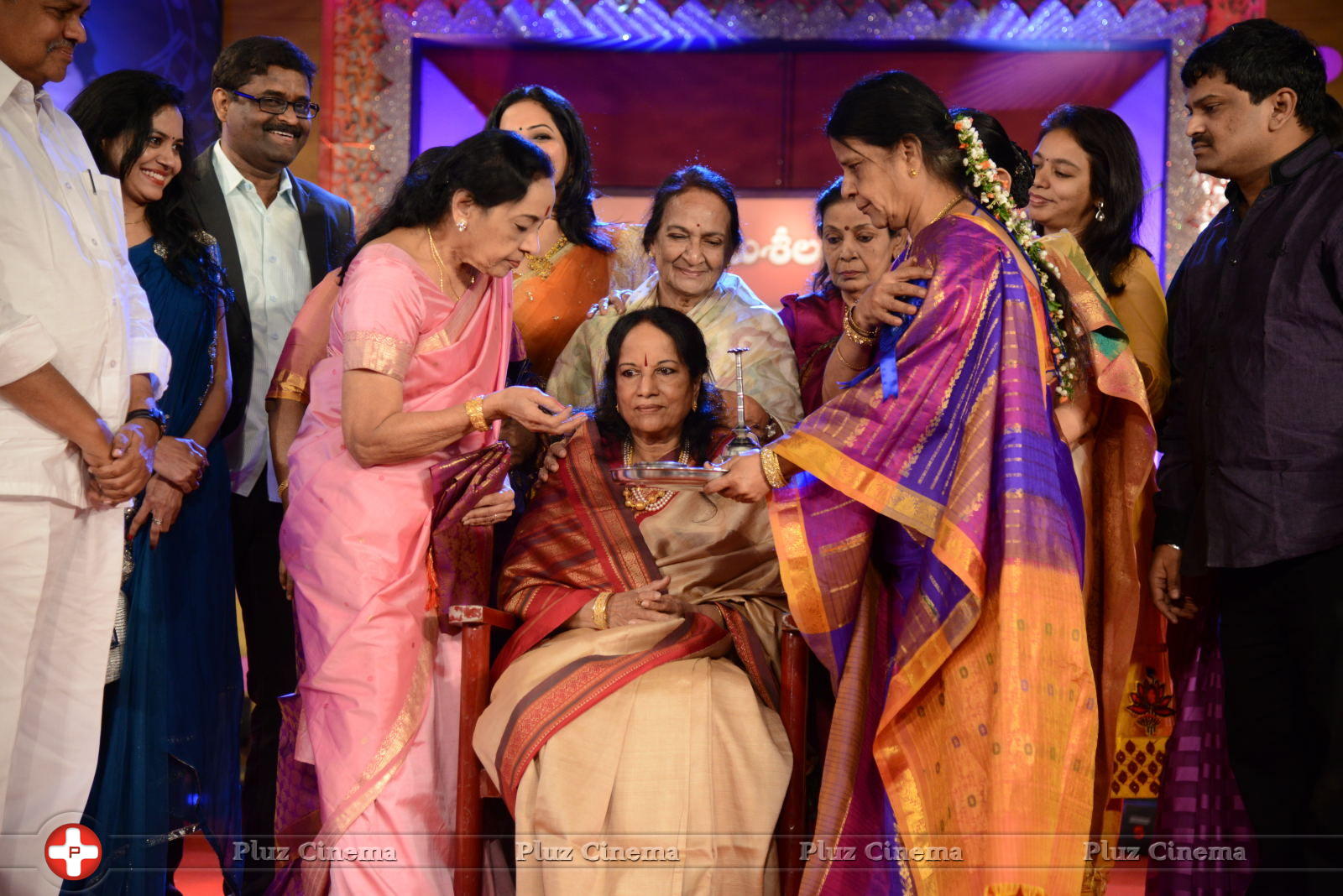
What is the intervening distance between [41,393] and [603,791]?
1.50m

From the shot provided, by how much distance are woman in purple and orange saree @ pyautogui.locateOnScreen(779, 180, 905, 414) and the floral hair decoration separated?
2.95 ft

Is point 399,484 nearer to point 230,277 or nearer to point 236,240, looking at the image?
point 230,277

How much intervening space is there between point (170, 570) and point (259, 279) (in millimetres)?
1061

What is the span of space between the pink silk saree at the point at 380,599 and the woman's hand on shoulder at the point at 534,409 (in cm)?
18

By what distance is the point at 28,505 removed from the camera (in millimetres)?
2602

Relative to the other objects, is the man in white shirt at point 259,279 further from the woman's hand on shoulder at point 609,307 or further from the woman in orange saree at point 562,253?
the woman's hand on shoulder at point 609,307

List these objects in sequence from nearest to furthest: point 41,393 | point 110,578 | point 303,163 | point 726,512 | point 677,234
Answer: point 41,393 → point 110,578 → point 726,512 → point 677,234 → point 303,163

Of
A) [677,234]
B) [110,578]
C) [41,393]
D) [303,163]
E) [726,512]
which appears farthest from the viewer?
[303,163]

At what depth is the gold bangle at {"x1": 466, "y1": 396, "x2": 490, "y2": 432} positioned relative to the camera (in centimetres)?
295

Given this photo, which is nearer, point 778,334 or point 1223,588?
point 1223,588

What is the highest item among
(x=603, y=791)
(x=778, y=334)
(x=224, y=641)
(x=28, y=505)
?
(x=778, y=334)

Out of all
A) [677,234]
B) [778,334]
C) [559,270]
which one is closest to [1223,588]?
[778,334]

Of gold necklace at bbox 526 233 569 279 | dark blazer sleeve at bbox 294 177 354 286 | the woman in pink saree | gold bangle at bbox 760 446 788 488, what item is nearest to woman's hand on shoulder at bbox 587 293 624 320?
gold necklace at bbox 526 233 569 279

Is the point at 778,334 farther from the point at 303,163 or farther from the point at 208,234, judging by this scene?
the point at 303,163
